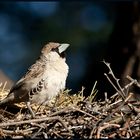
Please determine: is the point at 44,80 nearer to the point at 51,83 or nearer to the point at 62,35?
the point at 51,83

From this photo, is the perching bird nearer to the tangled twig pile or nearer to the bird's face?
the bird's face

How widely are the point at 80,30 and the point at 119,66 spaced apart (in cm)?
765

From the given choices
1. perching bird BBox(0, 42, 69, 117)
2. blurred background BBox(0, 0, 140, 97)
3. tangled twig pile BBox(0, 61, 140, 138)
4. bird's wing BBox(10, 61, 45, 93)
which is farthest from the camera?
blurred background BBox(0, 0, 140, 97)

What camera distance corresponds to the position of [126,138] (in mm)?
4449

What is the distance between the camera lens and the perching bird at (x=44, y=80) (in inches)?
227

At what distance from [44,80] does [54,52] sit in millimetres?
282

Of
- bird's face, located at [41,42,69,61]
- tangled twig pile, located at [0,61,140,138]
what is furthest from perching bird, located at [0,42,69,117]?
tangled twig pile, located at [0,61,140,138]

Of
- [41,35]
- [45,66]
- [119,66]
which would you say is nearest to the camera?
[45,66]

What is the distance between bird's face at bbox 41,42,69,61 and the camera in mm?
5977

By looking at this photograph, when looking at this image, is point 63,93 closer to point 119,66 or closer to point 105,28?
point 119,66

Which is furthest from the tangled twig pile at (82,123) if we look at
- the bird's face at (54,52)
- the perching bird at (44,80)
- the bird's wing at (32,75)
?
the bird's face at (54,52)

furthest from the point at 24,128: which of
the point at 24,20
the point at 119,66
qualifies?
the point at 24,20

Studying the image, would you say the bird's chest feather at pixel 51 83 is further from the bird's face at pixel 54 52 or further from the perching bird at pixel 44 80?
the bird's face at pixel 54 52

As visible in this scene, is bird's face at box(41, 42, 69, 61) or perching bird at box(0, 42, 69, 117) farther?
bird's face at box(41, 42, 69, 61)
